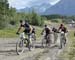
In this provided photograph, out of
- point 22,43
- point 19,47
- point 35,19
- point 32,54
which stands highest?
point 35,19

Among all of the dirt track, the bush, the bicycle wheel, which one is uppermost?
the bush

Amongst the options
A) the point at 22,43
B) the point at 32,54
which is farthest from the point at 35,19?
the point at 32,54

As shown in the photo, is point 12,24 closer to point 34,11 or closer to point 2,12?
point 2,12

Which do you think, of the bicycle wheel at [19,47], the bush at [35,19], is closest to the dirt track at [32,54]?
the bicycle wheel at [19,47]

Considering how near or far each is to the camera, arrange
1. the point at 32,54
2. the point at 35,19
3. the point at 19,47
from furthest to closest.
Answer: the point at 35,19 < the point at 19,47 < the point at 32,54

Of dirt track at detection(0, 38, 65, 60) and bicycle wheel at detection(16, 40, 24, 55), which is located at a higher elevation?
bicycle wheel at detection(16, 40, 24, 55)

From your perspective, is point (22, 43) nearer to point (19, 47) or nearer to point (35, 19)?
point (19, 47)

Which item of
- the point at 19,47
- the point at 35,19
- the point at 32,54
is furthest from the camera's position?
the point at 35,19

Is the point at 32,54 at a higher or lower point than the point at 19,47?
lower

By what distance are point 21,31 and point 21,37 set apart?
23.5 inches

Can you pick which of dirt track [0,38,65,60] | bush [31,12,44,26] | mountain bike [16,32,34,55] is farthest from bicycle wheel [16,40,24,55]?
bush [31,12,44,26]

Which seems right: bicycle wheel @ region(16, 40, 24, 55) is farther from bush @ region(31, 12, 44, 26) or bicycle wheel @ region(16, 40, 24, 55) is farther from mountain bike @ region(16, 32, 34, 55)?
bush @ region(31, 12, 44, 26)

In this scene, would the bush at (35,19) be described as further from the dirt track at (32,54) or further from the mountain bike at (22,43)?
the mountain bike at (22,43)

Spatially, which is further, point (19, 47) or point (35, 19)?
point (35, 19)
